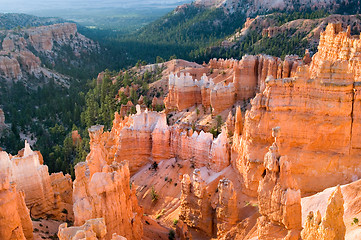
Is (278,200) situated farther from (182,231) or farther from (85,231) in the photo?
(182,231)

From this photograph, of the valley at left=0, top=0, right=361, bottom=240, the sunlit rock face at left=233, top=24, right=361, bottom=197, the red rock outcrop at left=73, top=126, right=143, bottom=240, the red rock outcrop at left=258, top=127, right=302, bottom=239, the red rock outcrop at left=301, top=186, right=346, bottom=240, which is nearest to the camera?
the red rock outcrop at left=301, top=186, right=346, bottom=240

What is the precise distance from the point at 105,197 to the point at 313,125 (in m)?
10.7

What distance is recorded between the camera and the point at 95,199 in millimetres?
16203

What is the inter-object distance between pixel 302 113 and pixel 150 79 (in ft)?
175

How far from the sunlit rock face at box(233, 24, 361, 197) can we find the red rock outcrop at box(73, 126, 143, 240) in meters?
6.70

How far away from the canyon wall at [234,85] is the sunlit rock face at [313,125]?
15540mm

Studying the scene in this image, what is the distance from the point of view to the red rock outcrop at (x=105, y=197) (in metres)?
15.9

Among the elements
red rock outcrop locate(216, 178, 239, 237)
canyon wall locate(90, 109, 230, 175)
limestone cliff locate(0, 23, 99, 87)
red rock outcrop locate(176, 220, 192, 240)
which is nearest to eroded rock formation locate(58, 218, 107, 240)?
red rock outcrop locate(216, 178, 239, 237)

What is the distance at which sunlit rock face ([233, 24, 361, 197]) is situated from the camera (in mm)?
19141

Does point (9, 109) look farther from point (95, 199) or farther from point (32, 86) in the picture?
point (95, 199)

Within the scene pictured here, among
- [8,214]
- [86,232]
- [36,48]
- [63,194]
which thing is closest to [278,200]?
[86,232]

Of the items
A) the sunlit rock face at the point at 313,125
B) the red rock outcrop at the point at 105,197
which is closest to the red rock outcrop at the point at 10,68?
the red rock outcrop at the point at 105,197

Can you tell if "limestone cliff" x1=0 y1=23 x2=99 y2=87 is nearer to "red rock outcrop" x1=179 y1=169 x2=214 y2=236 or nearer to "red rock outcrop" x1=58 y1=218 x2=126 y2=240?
"red rock outcrop" x1=179 y1=169 x2=214 y2=236

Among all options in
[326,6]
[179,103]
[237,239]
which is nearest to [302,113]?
[237,239]
